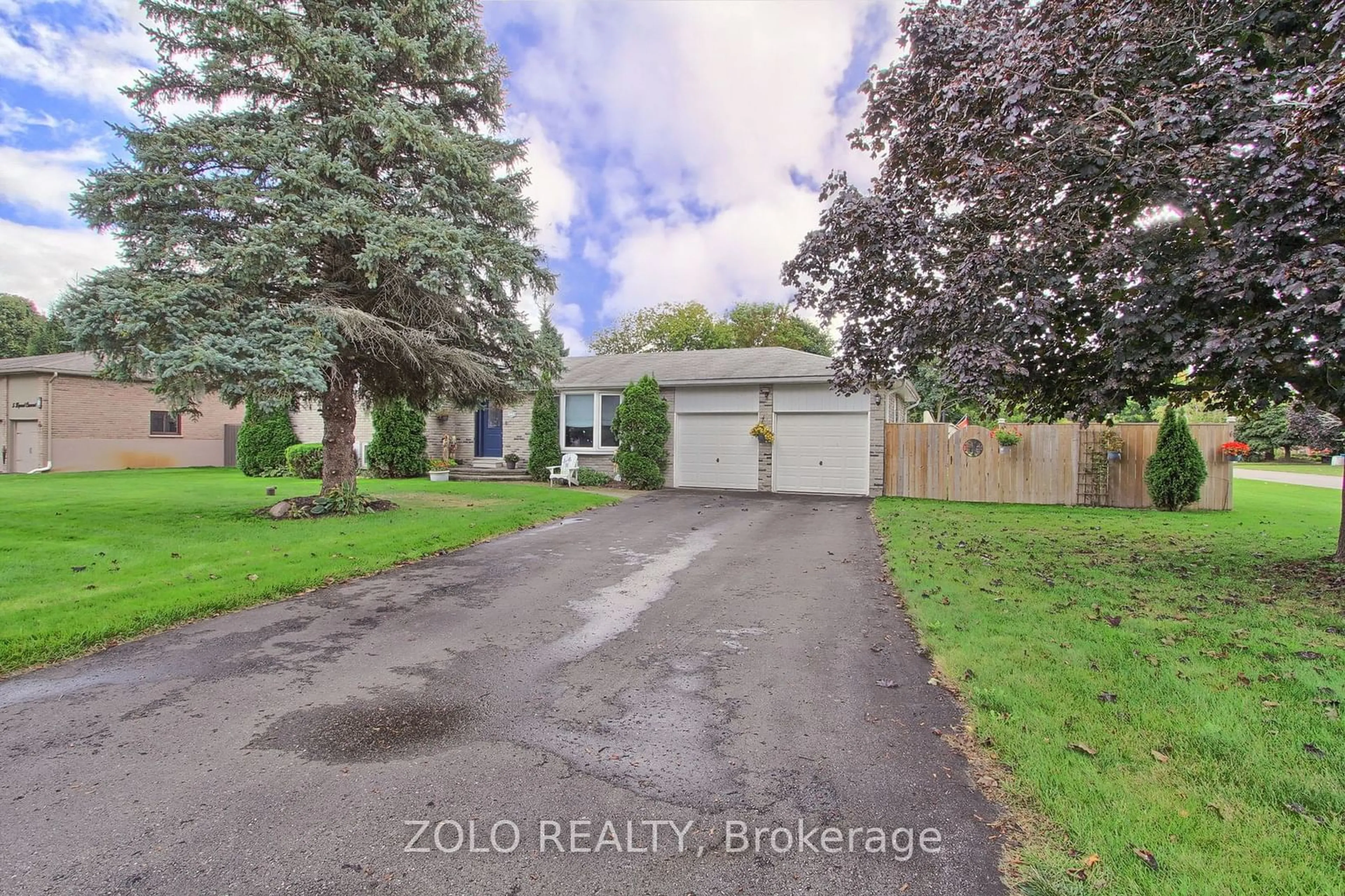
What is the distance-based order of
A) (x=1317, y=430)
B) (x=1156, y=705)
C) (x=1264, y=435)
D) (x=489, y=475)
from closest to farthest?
(x=1156, y=705) < (x=1317, y=430) < (x=489, y=475) < (x=1264, y=435)

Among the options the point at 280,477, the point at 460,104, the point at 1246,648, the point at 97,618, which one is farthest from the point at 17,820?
the point at 280,477

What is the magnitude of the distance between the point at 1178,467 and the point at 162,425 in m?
30.2

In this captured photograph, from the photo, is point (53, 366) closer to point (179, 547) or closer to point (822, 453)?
point (179, 547)

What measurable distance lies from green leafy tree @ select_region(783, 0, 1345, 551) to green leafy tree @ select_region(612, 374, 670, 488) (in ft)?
30.0

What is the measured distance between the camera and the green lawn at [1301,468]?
1099 inches

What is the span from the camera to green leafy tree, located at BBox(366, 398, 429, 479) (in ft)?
58.3

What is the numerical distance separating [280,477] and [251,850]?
62.2 feet

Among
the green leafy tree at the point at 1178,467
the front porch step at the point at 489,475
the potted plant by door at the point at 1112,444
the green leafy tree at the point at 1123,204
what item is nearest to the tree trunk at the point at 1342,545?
the green leafy tree at the point at 1123,204

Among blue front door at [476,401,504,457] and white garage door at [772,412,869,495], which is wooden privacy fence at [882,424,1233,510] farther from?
blue front door at [476,401,504,457]

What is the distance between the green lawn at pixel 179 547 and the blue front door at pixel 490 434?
429cm

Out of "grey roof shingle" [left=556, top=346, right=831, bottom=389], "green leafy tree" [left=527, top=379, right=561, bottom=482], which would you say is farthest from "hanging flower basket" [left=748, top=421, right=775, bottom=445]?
"green leafy tree" [left=527, top=379, right=561, bottom=482]

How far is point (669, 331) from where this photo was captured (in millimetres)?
42250

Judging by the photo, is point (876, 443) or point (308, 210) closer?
point (308, 210)

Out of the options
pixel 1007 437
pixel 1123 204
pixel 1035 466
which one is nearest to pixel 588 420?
pixel 1007 437
